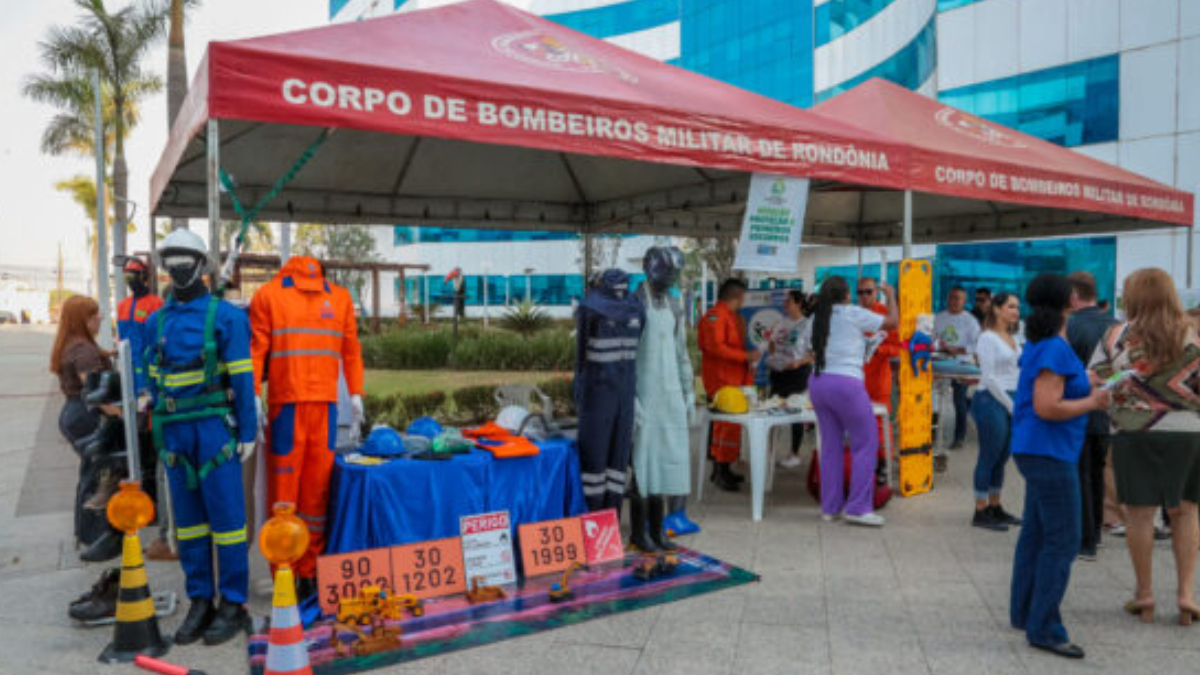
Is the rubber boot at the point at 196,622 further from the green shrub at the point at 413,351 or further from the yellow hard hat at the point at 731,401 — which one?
the green shrub at the point at 413,351

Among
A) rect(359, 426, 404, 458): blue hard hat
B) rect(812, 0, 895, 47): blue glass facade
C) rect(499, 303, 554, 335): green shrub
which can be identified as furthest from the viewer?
rect(812, 0, 895, 47): blue glass facade

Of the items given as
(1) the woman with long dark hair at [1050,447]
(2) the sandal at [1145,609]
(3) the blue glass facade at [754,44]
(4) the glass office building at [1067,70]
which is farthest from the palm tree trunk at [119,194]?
(3) the blue glass facade at [754,44]

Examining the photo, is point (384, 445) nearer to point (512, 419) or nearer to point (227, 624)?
point (512, 419)

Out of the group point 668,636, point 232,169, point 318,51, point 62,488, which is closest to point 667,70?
point 318,51

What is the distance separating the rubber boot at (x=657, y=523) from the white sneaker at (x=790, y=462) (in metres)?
3.00

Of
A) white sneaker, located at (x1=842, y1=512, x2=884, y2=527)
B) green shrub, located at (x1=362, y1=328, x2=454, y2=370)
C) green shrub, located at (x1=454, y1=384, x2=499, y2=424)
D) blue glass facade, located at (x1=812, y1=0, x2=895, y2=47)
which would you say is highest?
blue glass facade, located at (x1=812, y1=0, x2=895, y2=47)

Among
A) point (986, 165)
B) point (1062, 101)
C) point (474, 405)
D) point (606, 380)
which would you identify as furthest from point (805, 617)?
point (1062, 101)

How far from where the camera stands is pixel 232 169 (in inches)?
284

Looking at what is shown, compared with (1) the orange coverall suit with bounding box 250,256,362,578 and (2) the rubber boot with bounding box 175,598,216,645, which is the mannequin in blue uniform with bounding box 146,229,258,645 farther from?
(1) the orange coverall suit with bounding box 250,256,362,578

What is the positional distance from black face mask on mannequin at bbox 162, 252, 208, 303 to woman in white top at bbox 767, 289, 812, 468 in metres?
5.16

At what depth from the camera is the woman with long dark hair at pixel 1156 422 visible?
3885 mm

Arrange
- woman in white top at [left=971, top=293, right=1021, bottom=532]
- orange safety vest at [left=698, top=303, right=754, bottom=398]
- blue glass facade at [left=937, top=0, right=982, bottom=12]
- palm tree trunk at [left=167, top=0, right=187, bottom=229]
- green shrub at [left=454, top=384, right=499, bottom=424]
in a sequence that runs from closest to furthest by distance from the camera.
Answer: woman in white top at [left=971, top=293, right=1021, bottom=532] < orange safety vest at [left=698, top=303, right=754, bottom=398] < green shrub at [left=454, top=384, right=499, bottom=424] < palm tree trunk at [left=167, top=0, right=187, bottom=229] < blue glass facade at [left=937, top=0, right=982, bottom=12]

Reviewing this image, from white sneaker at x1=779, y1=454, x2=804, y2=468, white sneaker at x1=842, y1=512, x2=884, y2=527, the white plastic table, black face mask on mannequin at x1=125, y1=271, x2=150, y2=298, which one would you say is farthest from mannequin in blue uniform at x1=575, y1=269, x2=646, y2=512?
white sneaker at x1=779, y1=454, x2=804, y2=468

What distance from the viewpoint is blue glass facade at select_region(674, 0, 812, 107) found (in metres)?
34.8
